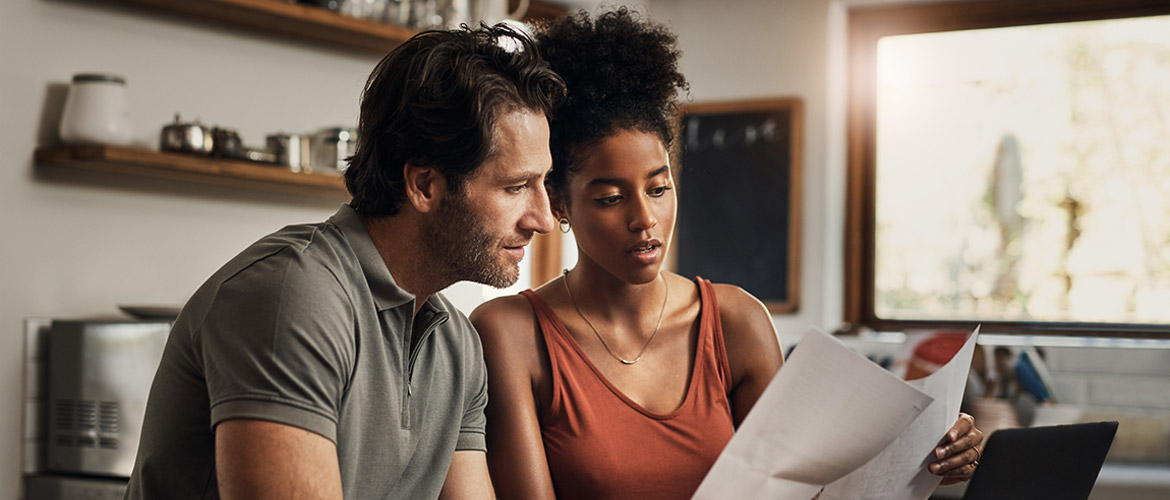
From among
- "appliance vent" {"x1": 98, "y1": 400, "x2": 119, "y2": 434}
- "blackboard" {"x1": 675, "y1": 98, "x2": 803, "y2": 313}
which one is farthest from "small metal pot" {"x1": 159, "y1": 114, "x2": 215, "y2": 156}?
"blackboard" {"x1": 675, "y1": 98, "x2": 803, "y2": 313}

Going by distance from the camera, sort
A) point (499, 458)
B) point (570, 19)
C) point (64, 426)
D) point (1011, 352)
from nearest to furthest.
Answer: point (499, 458) → point (570, 19) → point (64, 426) → point (1011, 352)

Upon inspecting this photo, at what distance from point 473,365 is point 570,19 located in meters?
0.44

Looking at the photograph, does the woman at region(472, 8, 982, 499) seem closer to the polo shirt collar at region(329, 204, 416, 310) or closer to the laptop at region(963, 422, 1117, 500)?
the polo shirt collar at region(329, 204, 416, 310)

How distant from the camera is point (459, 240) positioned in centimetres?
109

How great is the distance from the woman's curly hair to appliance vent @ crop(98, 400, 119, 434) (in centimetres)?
159

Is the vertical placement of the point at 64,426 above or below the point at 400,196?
below

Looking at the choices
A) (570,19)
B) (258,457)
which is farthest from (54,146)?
(258,457)

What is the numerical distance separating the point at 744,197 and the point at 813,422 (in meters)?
3.31

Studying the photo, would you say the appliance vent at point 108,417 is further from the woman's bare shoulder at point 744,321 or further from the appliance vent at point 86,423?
the woman's bare shoulder at point 744,321

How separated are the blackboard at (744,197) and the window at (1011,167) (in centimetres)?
25

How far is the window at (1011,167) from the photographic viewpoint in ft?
12.2

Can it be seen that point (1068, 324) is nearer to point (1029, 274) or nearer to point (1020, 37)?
point (1029, 274)

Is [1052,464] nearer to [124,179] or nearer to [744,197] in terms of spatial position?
[124,179]

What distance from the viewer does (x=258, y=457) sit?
0.87 m
